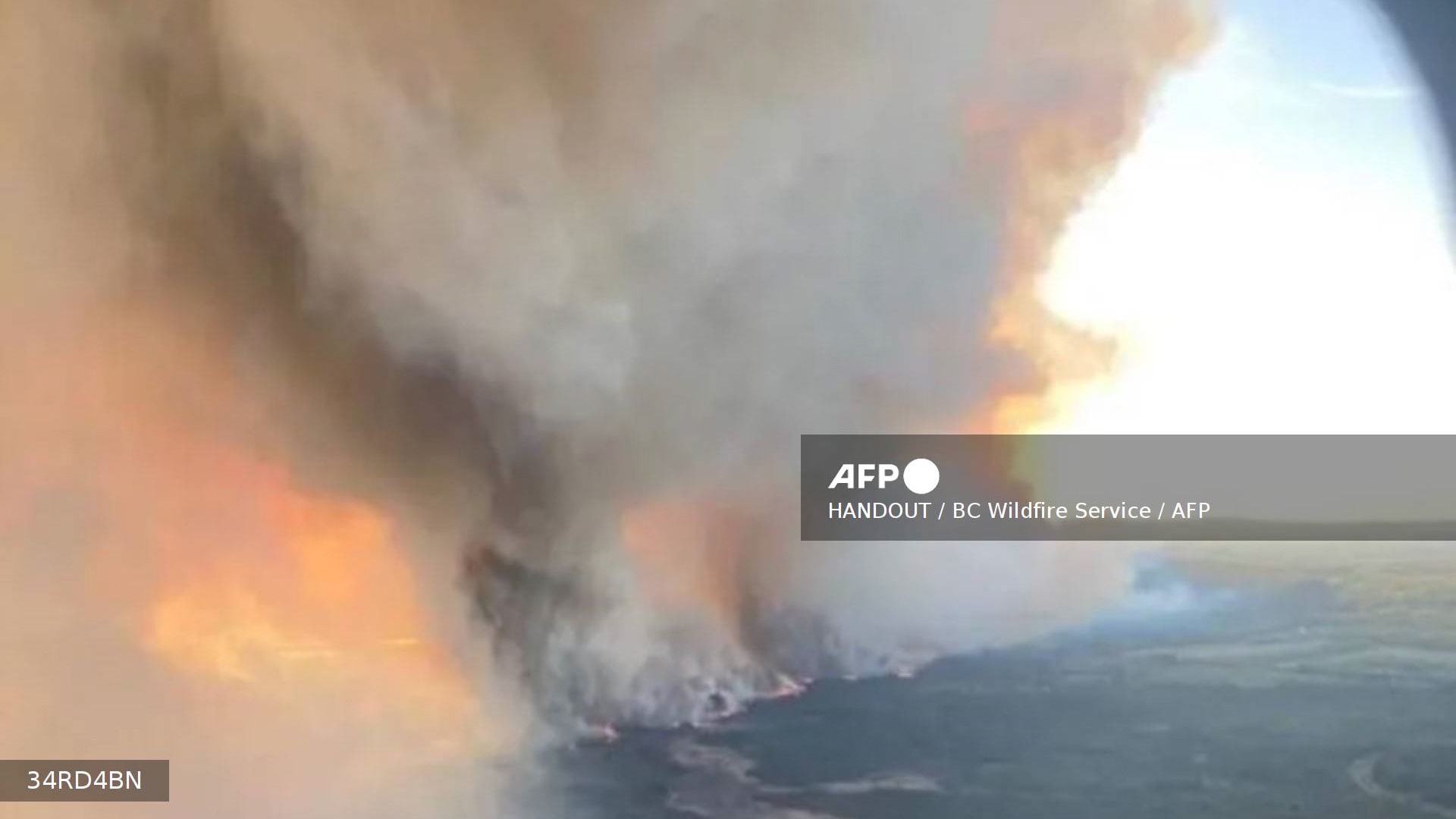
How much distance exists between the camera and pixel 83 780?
1.24 meters

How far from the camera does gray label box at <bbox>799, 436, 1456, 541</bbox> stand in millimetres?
1223

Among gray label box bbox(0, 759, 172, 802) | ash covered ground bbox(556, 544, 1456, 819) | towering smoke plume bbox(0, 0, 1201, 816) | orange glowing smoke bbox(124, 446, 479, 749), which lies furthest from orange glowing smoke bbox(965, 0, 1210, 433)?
gray label box bbox(0, 759, 172, 802)

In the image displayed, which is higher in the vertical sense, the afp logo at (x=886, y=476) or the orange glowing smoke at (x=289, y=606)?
the afp logo at (x=886, y=476)

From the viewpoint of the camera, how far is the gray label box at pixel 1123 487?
1.22 m

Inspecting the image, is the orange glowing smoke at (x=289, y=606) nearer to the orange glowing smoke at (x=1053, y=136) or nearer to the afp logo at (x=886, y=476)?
the afp logo at (x=886, y=476)

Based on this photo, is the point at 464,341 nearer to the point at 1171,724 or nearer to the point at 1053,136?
the point at 1053,136

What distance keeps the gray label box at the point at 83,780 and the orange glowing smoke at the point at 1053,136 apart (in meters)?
0.80

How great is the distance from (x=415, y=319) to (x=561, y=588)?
0.28 metres

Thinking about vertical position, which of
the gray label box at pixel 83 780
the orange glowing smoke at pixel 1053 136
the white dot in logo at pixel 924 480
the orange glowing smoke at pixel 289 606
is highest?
the orange glowing smoke at pixel 1053 136

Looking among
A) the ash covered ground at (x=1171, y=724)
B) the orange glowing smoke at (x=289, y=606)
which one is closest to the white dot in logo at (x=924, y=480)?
the ash covered ground at (x=1171, y=724)

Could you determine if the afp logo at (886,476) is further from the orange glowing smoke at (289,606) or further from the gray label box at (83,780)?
the gray label box at (83,780)

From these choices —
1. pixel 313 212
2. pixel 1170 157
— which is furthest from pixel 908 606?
pixel 313 212

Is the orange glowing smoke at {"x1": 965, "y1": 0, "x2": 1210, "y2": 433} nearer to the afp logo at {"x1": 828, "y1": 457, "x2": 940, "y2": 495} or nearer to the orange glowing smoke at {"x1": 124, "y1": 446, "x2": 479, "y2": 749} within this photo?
the afp logo at {"x1": 828, "y1": 457, "x2": 940, "y2": 495}

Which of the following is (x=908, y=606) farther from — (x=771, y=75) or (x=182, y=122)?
(x=182, y=122)
